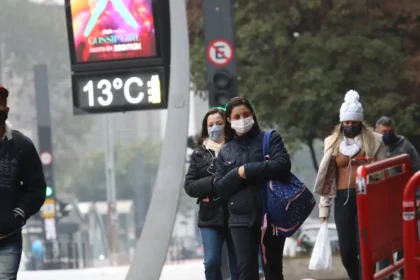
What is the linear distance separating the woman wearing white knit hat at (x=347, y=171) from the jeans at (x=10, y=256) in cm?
333

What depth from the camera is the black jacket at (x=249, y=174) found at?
8656mm

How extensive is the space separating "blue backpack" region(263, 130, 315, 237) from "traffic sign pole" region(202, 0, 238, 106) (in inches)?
237

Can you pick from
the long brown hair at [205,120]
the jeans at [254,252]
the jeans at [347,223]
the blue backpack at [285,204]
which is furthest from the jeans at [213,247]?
the blue backpack at [285,204]

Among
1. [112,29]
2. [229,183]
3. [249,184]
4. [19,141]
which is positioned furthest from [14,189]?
[112,29]

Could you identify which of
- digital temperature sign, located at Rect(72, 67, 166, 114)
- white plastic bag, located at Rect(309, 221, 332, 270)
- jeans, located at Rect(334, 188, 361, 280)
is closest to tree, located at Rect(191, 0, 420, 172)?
digital temperature sign, located at Rect(72, 67, 166, 114)

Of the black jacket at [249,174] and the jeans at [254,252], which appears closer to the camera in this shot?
the black jacket at [249,174]

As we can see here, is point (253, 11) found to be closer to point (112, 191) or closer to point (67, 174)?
point (112, 191)

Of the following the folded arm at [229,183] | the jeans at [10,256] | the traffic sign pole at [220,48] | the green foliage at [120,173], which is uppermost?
the traffic sign pole at [220,48]

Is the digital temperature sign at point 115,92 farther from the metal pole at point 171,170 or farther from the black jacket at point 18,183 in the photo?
the black jacket at point 18,183

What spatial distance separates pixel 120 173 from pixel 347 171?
102m

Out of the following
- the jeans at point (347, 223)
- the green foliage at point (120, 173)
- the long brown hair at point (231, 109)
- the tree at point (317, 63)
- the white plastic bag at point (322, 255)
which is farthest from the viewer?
the green foliage at point (120, 173)

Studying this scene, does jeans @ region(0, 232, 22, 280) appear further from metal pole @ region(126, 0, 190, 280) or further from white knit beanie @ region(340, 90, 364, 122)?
metal pole @ region(126, 0, 190, 280)

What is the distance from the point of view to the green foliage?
363 ft

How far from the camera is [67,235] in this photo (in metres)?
59.8
